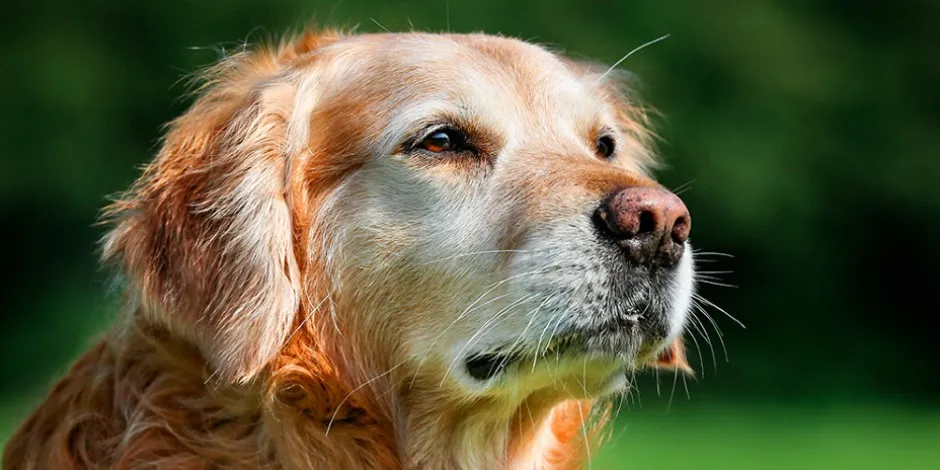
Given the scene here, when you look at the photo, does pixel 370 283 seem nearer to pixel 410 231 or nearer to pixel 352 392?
pixel 410 231

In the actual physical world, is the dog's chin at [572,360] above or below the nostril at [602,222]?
below

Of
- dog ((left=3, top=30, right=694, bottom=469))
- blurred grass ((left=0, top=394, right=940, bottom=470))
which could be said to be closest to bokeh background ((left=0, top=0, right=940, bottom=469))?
blurred grass ((left=0, top=394, right=940, bottom=470))

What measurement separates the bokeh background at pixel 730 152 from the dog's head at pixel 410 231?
35.5ft

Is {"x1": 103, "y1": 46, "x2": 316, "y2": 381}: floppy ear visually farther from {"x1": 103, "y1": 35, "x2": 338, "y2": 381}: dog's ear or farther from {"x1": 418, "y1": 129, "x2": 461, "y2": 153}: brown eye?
{"x1": 418, "y1": 129, "x2": 461, "y2": 153}: brown eye

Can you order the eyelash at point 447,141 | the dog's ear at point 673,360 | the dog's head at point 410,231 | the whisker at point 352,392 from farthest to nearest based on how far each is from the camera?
the dog's ear at point 673,360
the eyelash at point 447,141
the whisker at point 352,392
the dog's head at point 410,231

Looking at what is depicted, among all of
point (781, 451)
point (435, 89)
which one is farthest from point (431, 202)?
point (781, 451)

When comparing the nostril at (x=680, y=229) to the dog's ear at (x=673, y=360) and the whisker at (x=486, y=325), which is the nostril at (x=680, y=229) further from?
the dog's ear at (x=673, y=360)

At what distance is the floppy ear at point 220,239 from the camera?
3635 millimetres

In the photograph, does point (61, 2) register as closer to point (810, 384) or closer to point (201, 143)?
point (810, 384)

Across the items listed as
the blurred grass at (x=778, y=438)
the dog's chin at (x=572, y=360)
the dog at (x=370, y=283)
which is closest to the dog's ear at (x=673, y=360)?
the dog at (x=370, y=283)

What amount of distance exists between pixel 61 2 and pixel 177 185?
49.0 ft

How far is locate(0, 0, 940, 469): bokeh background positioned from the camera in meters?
16.5

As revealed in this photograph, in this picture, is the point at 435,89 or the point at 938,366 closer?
the point at 435,89

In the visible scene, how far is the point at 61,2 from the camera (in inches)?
690
